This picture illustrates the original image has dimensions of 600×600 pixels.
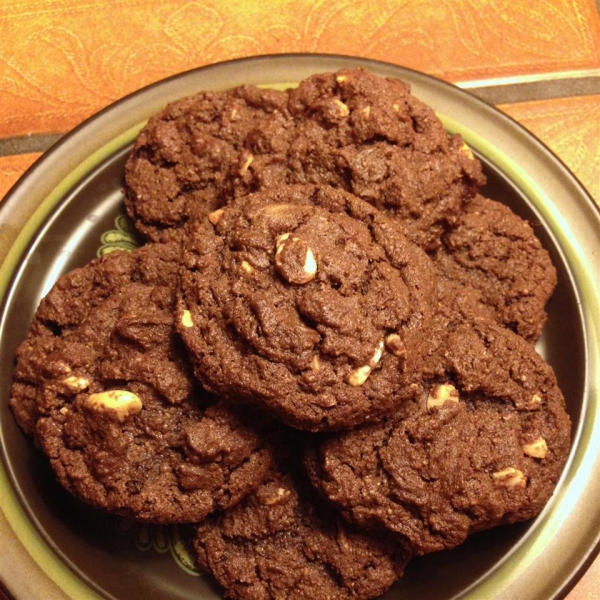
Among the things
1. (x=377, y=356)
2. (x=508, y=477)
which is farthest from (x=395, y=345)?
(x=508, y=477)

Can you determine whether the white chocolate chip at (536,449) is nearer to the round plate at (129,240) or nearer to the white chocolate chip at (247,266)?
the round plate at (129,240)

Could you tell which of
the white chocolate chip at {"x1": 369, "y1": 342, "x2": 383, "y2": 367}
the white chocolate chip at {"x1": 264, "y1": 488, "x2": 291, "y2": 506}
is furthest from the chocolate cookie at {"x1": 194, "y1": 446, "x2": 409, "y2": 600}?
the white chocolate chip at {"x1": 369, "y1": 342, "x2": 383, "y2": 367}

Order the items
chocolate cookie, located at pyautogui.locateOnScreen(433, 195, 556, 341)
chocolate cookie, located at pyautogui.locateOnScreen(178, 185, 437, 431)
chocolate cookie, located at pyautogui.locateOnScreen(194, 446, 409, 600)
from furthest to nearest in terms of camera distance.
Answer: chocolate cookie, located at pyautogui.locateOnScreen(433, 195, 556, 341), chocolate cookie, located at pyautogui.locateOnScreen(194, 446, 409, 600), chocolate cookie, located at pyautogui.locateOnScreen(178, 185, 437, 431)

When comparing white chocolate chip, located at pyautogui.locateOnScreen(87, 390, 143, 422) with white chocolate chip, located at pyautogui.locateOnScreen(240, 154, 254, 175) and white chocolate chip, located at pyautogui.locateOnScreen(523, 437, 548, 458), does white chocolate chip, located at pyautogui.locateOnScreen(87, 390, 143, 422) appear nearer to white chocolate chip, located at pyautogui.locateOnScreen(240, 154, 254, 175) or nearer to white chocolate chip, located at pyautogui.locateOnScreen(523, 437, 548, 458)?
white chocolate chip, located at pyautogui.locateOnScreen(240, 154, 254, 175)

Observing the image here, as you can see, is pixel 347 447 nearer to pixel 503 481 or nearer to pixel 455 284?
pixel 503 481

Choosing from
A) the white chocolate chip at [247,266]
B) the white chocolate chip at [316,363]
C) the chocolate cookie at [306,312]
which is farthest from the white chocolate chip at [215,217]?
the white chocolate chip at [316,363]

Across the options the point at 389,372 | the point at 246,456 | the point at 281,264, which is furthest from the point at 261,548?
the point at 281,264
